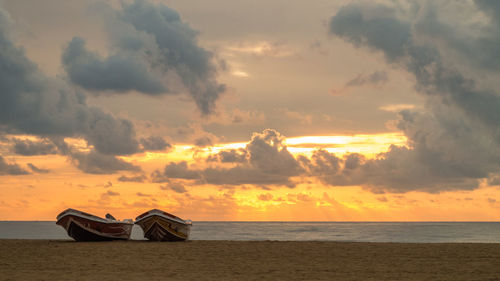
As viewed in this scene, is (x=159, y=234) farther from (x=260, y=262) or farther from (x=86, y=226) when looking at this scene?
(x=260, y=262)

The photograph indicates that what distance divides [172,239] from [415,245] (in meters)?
17.0

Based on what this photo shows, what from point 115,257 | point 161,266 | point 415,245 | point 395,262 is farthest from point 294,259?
point 415,245

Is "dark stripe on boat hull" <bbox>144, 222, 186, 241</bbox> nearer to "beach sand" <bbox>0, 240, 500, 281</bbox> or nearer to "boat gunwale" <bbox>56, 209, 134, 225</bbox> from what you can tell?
"boat gunwale" <bbox>56, 209, 134, 225</bbox>

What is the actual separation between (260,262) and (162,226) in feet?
51.8

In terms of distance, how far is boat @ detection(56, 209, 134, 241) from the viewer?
3419 centimetres

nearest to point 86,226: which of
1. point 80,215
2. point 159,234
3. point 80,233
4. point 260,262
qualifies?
point 80,233

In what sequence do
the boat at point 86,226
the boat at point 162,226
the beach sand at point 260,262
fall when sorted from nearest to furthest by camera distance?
the beach sand at point 260,262, the boat at point 86,226, the boat at point 162,226

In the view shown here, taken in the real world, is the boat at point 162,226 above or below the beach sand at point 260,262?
above

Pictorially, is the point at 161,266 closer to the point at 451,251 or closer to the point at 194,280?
the point at 194,280

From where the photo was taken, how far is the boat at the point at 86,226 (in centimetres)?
3419

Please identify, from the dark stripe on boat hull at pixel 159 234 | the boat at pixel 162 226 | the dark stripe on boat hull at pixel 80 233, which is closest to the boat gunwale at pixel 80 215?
the dark stripe on boat hull at pixel 80 233

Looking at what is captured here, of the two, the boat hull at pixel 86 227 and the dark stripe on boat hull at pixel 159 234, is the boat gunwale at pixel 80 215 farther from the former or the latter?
the dark stripe on boat hull at pixel 159 234

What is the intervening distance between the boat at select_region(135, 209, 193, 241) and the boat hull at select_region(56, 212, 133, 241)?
96.5 inches

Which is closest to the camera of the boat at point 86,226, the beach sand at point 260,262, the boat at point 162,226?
the beach sand at point 260,262
